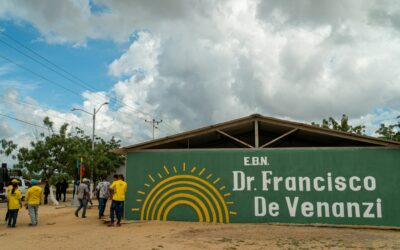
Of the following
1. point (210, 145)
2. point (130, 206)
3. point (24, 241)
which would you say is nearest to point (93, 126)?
point (210, 145)

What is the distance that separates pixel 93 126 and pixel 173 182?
715 inches

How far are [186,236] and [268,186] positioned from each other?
376 centimetres

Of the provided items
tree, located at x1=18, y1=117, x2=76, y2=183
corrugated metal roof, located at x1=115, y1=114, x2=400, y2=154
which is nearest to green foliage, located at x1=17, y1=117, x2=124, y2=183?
tree, located at x1=18, y1=117, x2=76, y2=183

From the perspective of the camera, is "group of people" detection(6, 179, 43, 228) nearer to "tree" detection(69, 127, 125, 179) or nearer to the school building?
the school building

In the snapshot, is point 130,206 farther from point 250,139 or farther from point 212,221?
point 250,139

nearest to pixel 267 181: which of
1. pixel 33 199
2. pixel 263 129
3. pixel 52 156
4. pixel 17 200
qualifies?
pixel 263 129

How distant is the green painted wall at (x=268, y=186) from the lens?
1220 cm

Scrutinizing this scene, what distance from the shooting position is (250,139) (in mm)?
17000

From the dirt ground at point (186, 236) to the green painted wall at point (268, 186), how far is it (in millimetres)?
523

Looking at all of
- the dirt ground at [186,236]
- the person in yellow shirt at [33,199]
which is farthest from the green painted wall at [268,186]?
the person in yellow shirt at [33,199]

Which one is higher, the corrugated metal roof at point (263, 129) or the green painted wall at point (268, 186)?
the corrugated metal roof at point (263, 129)

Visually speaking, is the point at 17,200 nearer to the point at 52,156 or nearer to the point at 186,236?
the point at 186,236

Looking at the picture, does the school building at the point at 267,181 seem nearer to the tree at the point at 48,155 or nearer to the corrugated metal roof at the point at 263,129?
the corrugated metal roof at the point at 263,129

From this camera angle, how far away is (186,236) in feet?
33.4
